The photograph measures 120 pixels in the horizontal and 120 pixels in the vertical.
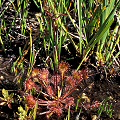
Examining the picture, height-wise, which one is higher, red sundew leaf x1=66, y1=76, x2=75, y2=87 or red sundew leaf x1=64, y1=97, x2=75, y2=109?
red sundew leaf x1=66, y1=76, x2=75, y2=87

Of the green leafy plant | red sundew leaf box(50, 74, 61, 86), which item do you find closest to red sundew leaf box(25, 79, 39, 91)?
the green leafy plant

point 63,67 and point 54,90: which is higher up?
point 63,67

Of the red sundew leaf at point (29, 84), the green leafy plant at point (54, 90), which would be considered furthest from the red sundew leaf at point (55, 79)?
the red sundew leaf at point (29, 84)

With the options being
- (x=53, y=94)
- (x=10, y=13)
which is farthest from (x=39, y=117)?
(x=10, y=13)

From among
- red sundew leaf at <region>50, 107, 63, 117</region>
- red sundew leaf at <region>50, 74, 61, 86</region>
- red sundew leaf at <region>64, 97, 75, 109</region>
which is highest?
red sundew leaf at <region>50, 74, 61, 86</region>

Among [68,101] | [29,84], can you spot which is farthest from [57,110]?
[29,84]

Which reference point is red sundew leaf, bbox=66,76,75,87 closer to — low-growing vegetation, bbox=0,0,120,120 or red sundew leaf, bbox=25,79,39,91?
low-growing vegetation, bbox=0,0,120,120

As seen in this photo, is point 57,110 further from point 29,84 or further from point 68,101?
point 29,84

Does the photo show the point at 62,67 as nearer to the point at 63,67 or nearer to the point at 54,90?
the point at 63,67

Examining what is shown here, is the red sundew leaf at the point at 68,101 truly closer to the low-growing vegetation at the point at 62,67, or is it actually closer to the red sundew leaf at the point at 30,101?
the low-growing vegetation at the point at 62,67

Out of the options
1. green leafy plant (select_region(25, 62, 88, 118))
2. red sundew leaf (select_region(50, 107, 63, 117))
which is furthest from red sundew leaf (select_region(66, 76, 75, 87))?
red sundew leaf (select_region(50, 107, 63, 117))

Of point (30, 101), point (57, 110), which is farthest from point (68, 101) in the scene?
point (30, 101)
